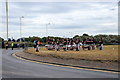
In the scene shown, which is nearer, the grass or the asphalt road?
the asphalt road

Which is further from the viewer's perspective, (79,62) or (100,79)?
(79,62)

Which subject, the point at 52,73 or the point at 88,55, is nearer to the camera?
the point at 52,73

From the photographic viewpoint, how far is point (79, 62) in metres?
19.4

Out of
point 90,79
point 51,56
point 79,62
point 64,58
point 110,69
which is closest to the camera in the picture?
point 90,79

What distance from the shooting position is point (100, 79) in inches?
454

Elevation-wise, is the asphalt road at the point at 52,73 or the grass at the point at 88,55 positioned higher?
the grass at the point at 88,55

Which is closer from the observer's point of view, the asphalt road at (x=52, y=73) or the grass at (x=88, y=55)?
the asphalt road at (x=52, y=73)

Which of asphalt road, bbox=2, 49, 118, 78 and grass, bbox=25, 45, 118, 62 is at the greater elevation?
grass, bbox=25, 45, 118, 62

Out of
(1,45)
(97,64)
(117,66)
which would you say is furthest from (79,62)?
(1,45)

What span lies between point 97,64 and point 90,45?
1924cm

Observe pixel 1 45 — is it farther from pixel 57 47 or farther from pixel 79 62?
pixel 79 62

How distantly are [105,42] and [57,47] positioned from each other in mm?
45204

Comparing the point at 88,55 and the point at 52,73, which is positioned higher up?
the point at 88,55

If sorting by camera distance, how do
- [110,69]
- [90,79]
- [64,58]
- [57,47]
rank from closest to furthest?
[90,79]
[110,69]
[64,58]
[57,47]
